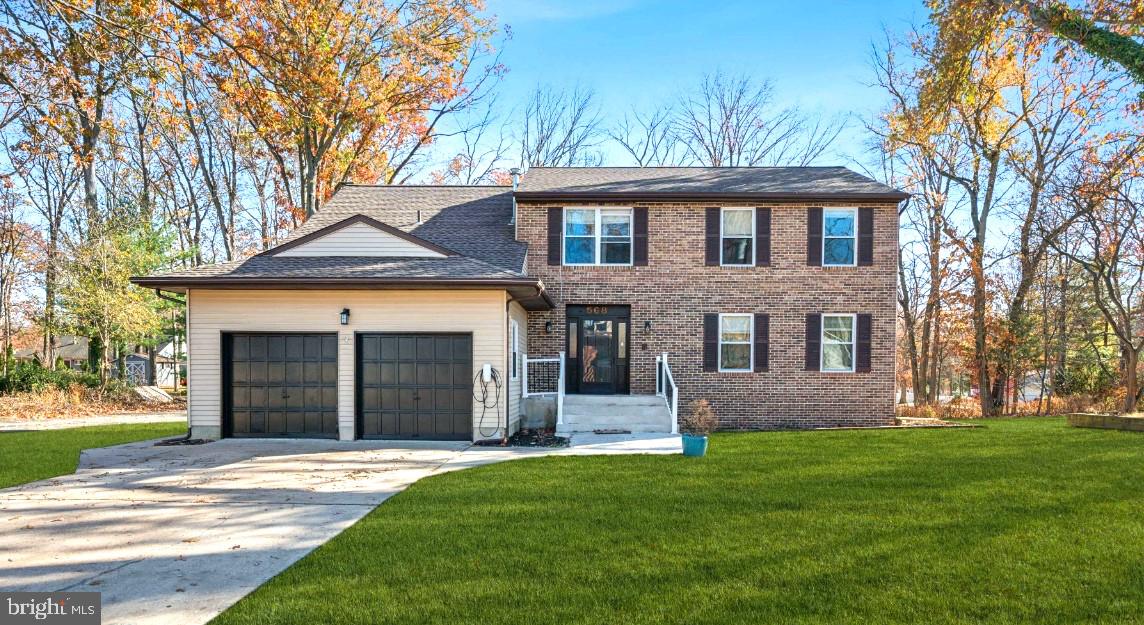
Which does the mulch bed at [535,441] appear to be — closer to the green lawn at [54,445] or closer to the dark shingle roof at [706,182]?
the dark shingle roof at [706,182]

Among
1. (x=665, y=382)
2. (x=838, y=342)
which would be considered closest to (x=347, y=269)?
(x=665, y=382)

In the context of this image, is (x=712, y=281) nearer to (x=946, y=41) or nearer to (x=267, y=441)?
(x=946, y=41)

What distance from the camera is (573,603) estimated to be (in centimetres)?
430

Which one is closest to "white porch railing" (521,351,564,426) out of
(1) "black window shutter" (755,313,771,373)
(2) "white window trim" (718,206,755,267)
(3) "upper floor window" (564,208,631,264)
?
(3) "upper floor window" (564,208,631,264)

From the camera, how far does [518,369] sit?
1405cm

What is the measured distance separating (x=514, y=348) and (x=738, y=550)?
337 inches

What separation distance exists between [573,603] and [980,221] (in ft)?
82.7

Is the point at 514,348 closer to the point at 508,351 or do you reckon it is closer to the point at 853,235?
the point at 508,351

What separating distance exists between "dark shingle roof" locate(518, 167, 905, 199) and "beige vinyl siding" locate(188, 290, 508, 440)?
4.12 metres

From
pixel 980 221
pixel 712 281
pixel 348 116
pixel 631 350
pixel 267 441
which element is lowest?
pixel 267 441

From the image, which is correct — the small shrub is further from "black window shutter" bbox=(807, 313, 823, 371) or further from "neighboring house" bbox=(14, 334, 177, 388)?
"neighboring house" bbox=(14, 334, 177, 388)

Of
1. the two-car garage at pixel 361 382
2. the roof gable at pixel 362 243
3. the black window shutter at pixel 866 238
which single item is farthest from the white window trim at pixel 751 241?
the two-car garage at pixel 361 382

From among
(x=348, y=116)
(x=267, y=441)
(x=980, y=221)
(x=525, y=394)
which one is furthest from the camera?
(x=980, y=221)

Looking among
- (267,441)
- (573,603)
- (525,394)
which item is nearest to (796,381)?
(525,394)
